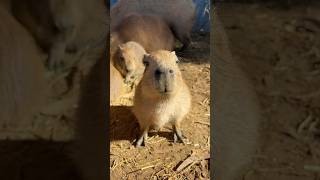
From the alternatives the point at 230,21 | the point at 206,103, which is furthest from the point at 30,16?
the point at 206,103

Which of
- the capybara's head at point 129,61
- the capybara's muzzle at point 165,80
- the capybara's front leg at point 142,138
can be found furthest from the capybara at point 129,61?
the capybara's muzzle at point 165,80

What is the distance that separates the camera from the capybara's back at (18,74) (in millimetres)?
1325

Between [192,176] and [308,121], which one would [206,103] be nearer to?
[192,176]

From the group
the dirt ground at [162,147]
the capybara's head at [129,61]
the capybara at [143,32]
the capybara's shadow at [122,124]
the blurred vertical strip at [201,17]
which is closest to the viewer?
the dirt ground at [162,147]

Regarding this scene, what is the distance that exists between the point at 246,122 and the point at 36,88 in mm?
485

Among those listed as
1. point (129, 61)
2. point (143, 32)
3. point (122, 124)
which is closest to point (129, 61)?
point (129, 61)

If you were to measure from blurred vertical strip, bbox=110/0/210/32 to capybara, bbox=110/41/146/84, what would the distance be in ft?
5.68

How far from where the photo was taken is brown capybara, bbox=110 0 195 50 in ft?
21.2

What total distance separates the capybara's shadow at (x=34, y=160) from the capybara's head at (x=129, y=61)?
393 cm

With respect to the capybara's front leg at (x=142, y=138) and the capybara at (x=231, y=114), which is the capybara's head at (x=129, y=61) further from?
the capybara at (x=231, y=114)

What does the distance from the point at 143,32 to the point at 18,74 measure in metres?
4.77

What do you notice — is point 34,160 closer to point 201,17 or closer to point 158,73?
point 158,73

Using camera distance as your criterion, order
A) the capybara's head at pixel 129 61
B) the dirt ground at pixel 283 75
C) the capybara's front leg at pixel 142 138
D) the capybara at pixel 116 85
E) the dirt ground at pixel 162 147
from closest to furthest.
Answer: the dirt ground at pixel 283 75, the dirt ground at pixel 162 147, the capybara's front leg at pixel 142 138, the capybara at pixel 116 85, the capybara's head at pixel 129 61

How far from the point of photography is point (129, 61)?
5316 millimetres
